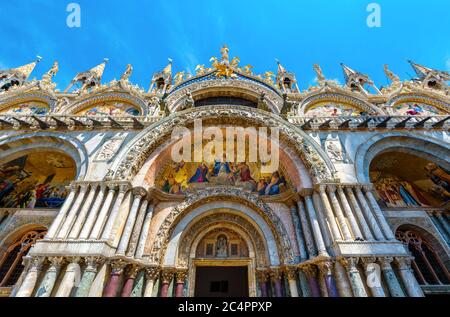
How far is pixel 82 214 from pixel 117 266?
6.97 feet

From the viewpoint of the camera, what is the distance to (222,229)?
29.8 feet

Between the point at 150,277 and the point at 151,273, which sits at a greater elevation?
the point at 151,273

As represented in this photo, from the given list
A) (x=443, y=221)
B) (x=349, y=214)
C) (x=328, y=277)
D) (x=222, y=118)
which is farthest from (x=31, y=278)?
(x=443, y=221)

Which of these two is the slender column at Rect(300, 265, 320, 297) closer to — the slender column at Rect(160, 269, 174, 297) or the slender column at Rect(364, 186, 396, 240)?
the slender column at Rect(364, 186, 396, 240)

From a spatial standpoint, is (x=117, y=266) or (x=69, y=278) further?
(x=117, y=266)

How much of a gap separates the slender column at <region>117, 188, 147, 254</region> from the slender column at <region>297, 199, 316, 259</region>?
570cm

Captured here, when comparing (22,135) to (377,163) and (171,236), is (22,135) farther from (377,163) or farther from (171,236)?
(377,163)

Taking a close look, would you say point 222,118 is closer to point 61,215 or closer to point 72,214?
point 72,214

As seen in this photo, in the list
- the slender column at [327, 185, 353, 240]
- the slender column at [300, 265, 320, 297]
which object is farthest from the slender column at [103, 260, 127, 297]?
the slender column at [327, 185, 353, 240]

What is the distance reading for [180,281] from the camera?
7375 millimetres

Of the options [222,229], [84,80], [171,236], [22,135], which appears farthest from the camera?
[84,80]

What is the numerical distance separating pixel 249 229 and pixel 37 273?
6588mm

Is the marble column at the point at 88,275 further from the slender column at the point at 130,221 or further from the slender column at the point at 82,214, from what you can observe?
the slender column at the point at 82,214

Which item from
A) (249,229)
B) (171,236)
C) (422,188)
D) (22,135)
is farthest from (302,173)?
(22,135)
